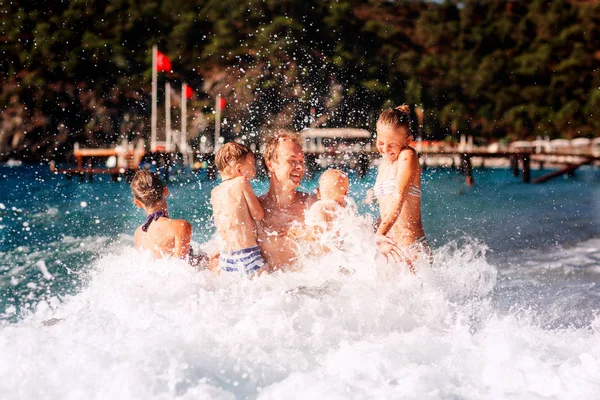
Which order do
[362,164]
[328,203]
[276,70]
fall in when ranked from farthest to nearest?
[276,70] → [362,164] → [328,203]

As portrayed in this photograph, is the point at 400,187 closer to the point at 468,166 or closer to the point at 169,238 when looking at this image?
the point at 169,238

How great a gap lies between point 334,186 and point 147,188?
4.97ft

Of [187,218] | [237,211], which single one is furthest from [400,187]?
[187,218]

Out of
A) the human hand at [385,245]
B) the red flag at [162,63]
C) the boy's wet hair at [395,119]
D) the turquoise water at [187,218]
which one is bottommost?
the turquoise water at [187,218]

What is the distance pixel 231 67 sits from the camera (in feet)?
213

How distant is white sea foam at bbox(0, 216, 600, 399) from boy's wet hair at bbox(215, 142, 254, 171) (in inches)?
31.3

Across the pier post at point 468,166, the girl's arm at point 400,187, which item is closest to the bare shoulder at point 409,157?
the girl's arm at point 400,187

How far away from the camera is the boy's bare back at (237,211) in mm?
4156

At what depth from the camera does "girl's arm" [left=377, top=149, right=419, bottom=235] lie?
4.25 m

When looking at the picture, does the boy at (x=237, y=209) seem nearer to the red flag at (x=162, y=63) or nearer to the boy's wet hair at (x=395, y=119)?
the boy's wet hair at (x=395, y=119)

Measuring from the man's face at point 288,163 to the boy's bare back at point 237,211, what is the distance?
22 cm

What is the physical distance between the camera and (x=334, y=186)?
4.19 meters

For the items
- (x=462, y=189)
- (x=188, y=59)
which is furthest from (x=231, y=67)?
(x=462, y=189)

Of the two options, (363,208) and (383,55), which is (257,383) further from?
(383,55)
